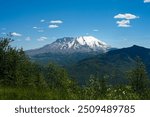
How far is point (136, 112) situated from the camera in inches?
224

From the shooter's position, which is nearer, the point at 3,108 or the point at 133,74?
the point at 3,108

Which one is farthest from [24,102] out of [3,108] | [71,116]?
[71,116]

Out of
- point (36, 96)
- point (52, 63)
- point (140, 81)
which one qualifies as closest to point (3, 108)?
point (36, 96)

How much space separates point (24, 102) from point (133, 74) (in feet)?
333

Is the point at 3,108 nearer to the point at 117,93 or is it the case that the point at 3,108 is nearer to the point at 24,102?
the point at 24,102

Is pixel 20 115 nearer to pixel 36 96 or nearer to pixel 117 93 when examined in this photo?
pixel 36 96

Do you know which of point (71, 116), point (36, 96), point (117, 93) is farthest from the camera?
point (117, 93)

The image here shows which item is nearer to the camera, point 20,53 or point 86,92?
point 86,92

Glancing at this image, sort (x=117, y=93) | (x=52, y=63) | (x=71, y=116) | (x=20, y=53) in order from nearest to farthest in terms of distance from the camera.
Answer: (x=71, y=116), (x=117, y=93), (x=20, y=53), (x=52, y=63)

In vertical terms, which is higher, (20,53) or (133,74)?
(20,53)

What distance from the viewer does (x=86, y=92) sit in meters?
8.38

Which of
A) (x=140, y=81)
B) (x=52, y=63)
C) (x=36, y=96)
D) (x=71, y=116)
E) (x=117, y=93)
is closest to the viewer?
(x=71, y=116)

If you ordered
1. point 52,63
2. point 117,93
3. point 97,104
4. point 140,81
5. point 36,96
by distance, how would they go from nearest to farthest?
point 97,104, point 36,96, point 117,93, point 140,81, point 52,63

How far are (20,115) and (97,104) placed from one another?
4.52 ft
